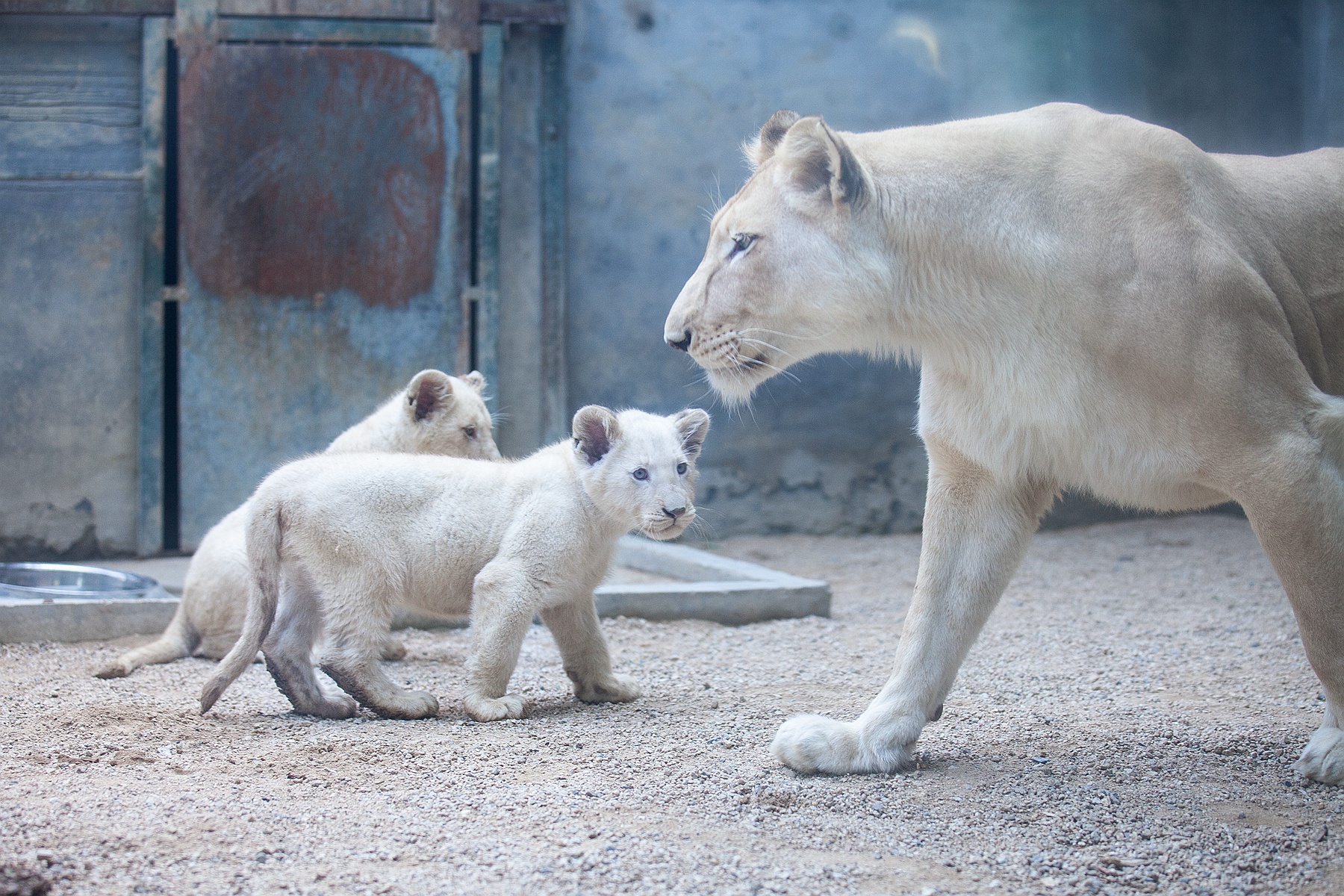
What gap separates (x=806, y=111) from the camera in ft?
27.9

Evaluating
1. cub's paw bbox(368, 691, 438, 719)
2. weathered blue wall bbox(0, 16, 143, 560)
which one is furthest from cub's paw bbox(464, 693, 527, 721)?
weathered blue wall bbox(0, 16, 143, 560)

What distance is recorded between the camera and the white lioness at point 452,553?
393cm

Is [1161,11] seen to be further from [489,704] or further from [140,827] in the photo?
[140,827]

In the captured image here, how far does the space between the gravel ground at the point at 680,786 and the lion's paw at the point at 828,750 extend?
53mm

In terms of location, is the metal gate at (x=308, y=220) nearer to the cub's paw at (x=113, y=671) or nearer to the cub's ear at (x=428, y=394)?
the cub's ear at (x=428, y=394)

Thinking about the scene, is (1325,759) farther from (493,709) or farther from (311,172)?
(311,172)

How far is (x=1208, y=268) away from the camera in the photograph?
2.97 meters

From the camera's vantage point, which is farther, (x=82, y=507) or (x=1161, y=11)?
(x=1161, y=11)

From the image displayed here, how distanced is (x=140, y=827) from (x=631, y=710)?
168cm

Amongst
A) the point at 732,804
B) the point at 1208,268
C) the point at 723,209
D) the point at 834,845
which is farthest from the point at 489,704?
the point at 1208,268

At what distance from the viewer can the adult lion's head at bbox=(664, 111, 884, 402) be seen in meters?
3.28

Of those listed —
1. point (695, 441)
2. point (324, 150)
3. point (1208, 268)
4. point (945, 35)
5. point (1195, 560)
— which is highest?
point (945, 35)

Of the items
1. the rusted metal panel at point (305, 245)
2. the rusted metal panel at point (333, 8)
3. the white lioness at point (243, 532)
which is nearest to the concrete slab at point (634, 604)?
the white lioness at point (243, 532)

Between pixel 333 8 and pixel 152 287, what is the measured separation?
2.07m
